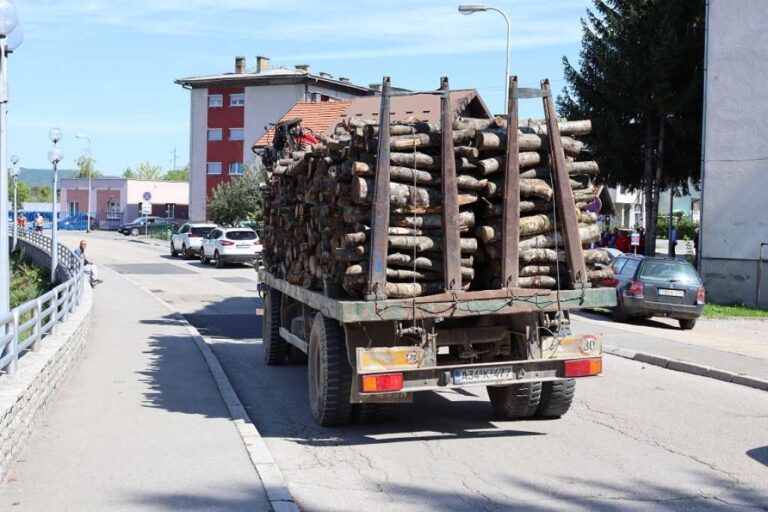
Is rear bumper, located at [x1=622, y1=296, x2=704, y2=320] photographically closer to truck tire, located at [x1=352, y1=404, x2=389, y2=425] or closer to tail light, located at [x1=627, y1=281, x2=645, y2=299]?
tail light, located at [x1=627, y1=281, x2=645, y2=299]

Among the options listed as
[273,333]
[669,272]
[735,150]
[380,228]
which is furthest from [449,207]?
[735,150]

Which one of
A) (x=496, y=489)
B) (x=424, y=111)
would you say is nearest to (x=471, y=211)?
(x=496, y=489)

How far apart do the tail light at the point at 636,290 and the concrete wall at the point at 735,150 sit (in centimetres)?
633

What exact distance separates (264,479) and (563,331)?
3.14m

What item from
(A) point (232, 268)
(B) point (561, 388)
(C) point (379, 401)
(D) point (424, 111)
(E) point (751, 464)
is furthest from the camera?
(A) point (232, 268)

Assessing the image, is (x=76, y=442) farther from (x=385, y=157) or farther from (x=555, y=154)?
(x=555, y=154)

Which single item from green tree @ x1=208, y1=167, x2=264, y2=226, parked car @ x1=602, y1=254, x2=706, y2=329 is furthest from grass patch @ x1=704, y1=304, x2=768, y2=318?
green tree @ x1=208, y1=167, x2=264, y2=226

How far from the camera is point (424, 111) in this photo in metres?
13.7

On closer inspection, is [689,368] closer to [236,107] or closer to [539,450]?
[539,450]

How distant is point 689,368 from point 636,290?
5.86 metres

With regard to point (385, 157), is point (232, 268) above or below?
below

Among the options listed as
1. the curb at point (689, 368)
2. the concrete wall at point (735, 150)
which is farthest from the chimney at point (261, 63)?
the curb at point (689, 368)

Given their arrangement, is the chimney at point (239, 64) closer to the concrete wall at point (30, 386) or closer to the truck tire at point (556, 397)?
the concrete wall at point (30, 386)

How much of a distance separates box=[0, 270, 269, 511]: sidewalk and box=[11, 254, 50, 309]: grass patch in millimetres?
26235
